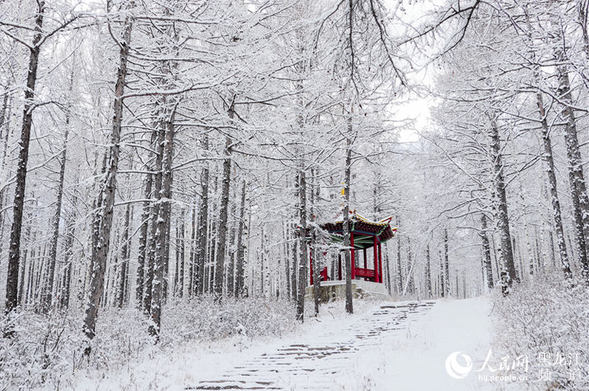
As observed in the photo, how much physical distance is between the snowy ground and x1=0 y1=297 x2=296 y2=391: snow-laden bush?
0.38m

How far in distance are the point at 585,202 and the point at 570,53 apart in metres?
4.08

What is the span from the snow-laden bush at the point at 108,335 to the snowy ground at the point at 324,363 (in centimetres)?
38

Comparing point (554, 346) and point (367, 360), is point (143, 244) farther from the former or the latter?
point (554, 346)

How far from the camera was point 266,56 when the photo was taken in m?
8.04

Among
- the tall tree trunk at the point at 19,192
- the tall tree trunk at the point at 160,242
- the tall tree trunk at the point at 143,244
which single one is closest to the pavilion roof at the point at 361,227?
the tall tree trunk at the point at 143,244

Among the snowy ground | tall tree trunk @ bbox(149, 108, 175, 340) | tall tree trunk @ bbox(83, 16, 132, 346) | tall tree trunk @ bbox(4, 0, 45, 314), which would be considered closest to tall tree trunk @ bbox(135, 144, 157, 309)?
tall tree trunk @ bbox(149, 108, 175, 340)

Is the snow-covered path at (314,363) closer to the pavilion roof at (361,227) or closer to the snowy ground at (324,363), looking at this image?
the snowy ground at (324,363)

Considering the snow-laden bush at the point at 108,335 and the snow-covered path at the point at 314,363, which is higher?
the snow-laden bush at the point at 108,335

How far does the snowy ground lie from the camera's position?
468cm

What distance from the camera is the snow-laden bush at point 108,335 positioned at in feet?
15.8

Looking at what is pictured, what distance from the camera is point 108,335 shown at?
6.91 meters

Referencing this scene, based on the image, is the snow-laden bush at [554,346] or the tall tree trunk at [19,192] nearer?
the snow-laden bush at [554,346]

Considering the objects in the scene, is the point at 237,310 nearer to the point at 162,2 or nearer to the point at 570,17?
the point at 162,2

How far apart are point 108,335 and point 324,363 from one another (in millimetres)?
3998
